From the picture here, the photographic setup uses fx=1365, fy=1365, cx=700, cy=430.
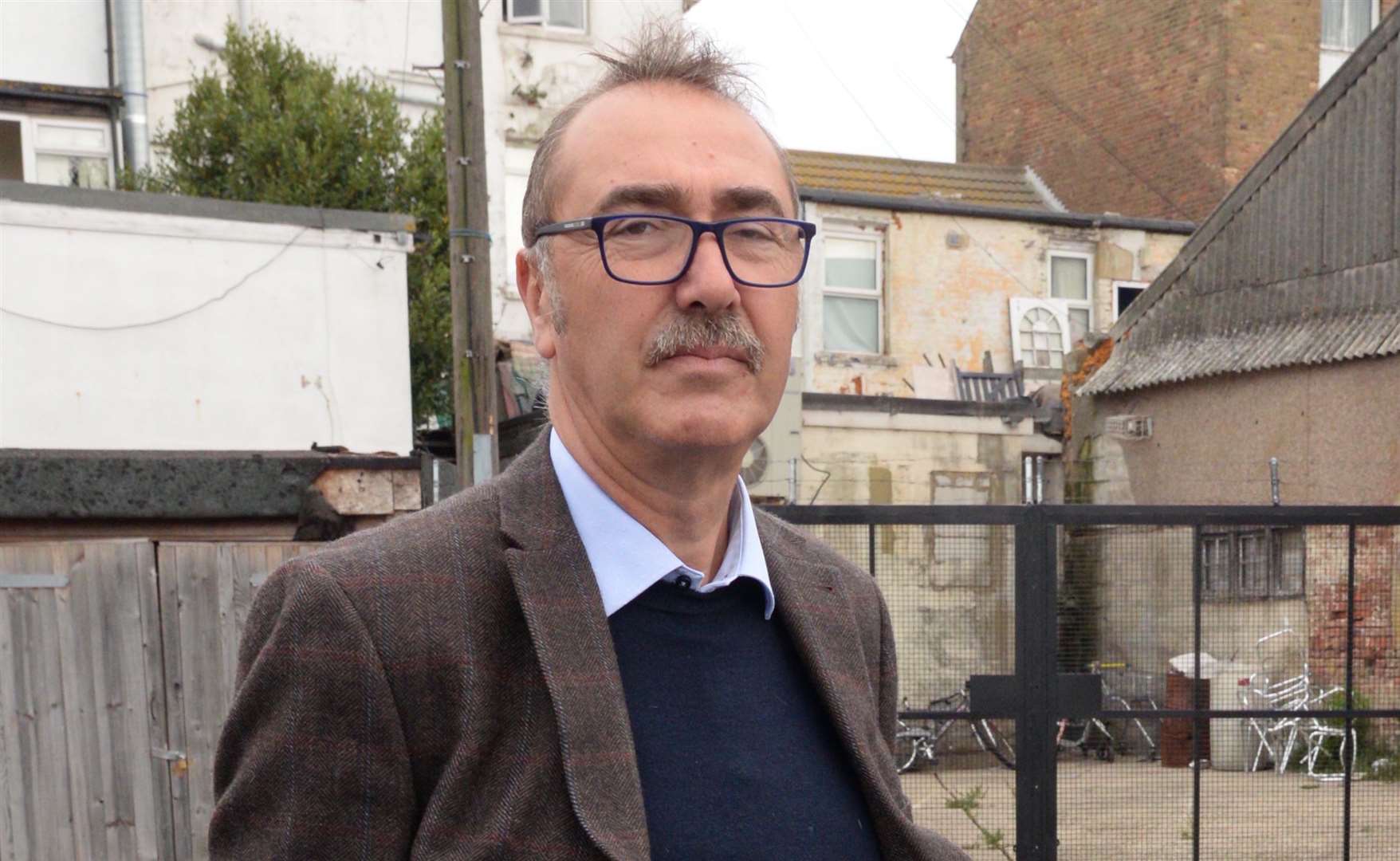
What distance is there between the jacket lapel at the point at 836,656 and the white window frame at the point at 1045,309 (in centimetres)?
1693

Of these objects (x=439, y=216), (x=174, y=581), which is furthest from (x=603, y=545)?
(x=439, y=216)

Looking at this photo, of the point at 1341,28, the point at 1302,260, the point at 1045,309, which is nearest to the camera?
the point at 1302,260

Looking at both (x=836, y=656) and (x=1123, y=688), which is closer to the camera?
(x=836, y=656)

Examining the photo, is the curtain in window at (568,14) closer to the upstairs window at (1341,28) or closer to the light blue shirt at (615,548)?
the upstairs window at (1341,28)

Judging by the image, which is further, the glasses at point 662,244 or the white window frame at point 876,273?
the white window frame at point 876,273

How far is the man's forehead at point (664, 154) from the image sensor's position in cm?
170

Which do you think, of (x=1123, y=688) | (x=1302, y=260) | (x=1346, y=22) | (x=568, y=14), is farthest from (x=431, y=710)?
(x=1346, y=22)

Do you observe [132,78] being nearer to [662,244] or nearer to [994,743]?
[994,743]

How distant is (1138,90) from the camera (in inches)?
859

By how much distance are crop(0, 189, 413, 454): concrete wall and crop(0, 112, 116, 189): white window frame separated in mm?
8288

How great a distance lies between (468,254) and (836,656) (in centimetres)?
686

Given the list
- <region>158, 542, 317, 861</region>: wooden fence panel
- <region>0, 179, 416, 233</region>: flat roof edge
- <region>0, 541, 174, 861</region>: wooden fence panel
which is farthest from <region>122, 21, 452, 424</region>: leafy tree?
<region>0, 541, 174, 861</region>: wooden fence panel

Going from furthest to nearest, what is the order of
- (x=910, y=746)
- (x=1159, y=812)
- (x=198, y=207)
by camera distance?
(x=198, y=207), (x=1159, y=812), (x=910, y=746)

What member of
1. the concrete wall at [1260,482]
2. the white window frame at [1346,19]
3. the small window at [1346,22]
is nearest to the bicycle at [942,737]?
the concrete wall at [1260,482]
